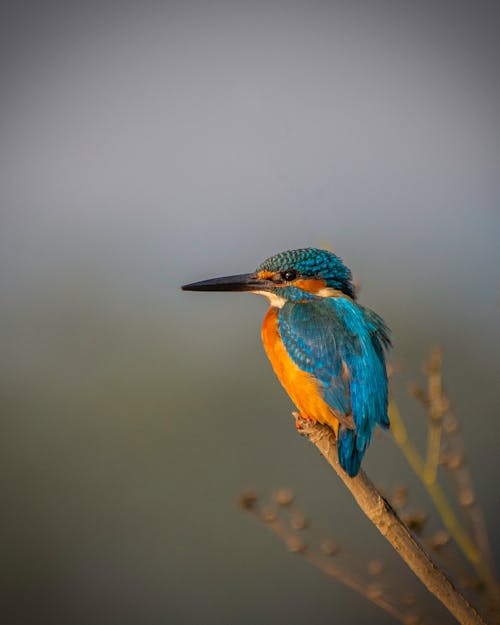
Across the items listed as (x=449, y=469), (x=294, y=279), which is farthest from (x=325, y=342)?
(x=449, y=469)

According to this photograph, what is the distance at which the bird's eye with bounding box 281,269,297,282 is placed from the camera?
2013 mm

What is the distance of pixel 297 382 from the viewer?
1819 mm

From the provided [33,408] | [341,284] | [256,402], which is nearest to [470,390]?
[256,402]

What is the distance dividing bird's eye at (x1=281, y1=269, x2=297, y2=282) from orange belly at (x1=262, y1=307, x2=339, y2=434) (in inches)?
4.2

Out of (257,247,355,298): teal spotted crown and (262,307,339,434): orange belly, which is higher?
(257,247,355,298): teal spotted crown

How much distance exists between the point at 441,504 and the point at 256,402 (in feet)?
8.94

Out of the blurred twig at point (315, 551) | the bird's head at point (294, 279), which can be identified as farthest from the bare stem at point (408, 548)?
the bird's head at point (294, 279)

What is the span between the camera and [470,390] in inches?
145

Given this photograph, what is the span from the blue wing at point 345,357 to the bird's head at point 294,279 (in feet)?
0.26

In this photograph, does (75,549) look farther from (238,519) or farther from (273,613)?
(273,613)

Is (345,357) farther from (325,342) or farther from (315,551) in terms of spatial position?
(315,551)

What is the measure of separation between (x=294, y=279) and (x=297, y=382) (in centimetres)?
35

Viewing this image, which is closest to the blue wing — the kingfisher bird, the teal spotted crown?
the kingfisher bird

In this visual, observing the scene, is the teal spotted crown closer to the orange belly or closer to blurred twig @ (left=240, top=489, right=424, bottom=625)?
the orange belly
